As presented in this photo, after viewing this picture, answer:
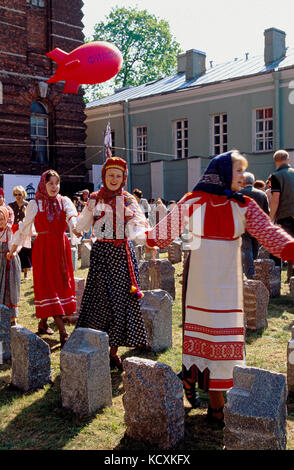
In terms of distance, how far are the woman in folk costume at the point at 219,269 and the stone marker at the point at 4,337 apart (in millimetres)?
2464

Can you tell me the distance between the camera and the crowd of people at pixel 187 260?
12.5ft

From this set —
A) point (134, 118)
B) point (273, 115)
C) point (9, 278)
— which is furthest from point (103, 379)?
point (134, 118)

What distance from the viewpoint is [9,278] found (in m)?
6.74

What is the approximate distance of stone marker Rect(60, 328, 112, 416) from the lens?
404 cm

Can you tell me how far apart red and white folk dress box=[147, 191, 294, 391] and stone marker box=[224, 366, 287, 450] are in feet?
1.76

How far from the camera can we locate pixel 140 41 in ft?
138

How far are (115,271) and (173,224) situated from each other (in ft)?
3.94

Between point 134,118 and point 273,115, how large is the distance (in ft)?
26.5

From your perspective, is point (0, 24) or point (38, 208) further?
point (0, 24)

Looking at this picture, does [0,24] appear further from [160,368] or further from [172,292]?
[160,368]

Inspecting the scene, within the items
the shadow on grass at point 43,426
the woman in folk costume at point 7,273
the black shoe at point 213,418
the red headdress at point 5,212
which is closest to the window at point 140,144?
the red headdress at point 5,212

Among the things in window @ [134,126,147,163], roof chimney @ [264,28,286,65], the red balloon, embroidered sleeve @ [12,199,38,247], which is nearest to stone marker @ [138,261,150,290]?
embroidered sleeve @ [12,199,38,247]

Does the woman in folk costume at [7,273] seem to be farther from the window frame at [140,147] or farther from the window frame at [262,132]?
the window frame at [140,147]

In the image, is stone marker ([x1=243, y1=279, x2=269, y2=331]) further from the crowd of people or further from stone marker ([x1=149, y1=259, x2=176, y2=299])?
stone marker ([x1=149, y1=259, x2=176, y2=299])
